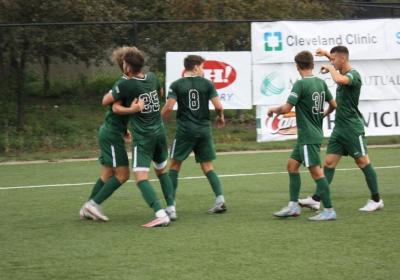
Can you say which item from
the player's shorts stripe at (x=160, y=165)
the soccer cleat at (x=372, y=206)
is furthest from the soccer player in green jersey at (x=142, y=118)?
the soccer cleat at (x=372, y=206)

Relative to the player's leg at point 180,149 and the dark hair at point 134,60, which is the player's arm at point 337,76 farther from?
the dark hair at point 134,60

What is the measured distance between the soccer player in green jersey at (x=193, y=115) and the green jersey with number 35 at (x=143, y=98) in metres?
0.56

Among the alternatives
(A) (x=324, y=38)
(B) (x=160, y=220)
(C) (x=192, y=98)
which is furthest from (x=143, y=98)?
(A) (x=324, y=38)

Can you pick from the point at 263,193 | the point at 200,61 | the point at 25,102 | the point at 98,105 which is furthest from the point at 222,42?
the point at 200,61

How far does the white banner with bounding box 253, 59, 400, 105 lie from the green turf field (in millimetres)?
4828

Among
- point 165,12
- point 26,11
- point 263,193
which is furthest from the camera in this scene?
point 165,12

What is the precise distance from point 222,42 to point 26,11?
462 cm

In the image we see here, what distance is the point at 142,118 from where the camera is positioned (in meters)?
8.63

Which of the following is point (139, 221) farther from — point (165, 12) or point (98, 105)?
point (165, 12)

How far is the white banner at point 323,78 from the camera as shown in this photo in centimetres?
1681

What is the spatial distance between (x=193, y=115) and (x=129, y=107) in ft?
3.28

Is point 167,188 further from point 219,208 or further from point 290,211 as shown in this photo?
point 290,211

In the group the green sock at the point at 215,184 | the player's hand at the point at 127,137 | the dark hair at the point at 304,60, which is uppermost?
the dark hair at the point at 304,60

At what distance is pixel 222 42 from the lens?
17.9 m
